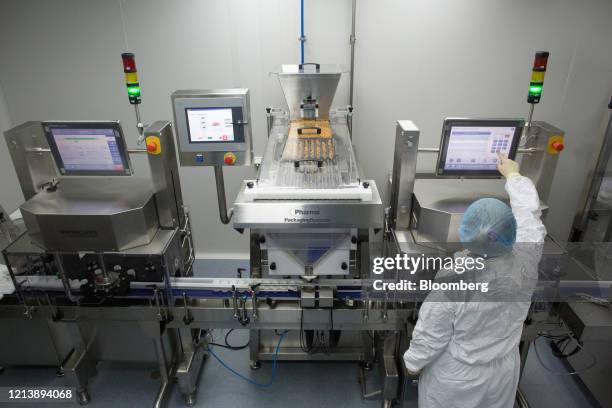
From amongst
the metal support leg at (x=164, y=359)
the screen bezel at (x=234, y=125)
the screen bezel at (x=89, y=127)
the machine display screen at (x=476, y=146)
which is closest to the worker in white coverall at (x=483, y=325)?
the machine display screen at (x=476, y=146)

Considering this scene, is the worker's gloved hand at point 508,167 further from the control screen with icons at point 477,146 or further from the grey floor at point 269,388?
the grey floor at point 269,388

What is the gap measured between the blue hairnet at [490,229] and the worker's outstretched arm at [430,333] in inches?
8.3

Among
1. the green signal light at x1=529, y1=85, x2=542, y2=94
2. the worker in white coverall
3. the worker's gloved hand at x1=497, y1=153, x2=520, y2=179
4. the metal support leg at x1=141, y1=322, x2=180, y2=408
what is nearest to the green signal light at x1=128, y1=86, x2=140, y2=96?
the metal support leg at x1=141, y1=322, x2=180, y2=408

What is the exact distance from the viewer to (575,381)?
229 cm

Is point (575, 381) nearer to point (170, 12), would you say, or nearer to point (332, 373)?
point (332, 373)

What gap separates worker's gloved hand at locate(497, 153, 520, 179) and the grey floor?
3.69 ft

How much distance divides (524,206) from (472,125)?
0.38m

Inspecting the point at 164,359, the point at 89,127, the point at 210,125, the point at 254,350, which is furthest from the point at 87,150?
the point at 254,350

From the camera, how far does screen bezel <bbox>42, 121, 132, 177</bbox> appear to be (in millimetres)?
1736

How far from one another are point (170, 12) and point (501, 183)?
208cm

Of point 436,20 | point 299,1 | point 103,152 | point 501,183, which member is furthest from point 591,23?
point 103,152

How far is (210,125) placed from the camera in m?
1.80

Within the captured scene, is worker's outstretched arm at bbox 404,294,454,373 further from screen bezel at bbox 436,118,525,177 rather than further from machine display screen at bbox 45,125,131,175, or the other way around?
machine display screen at bbox 45,125,131,175

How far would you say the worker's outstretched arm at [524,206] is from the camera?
5.02 ft
